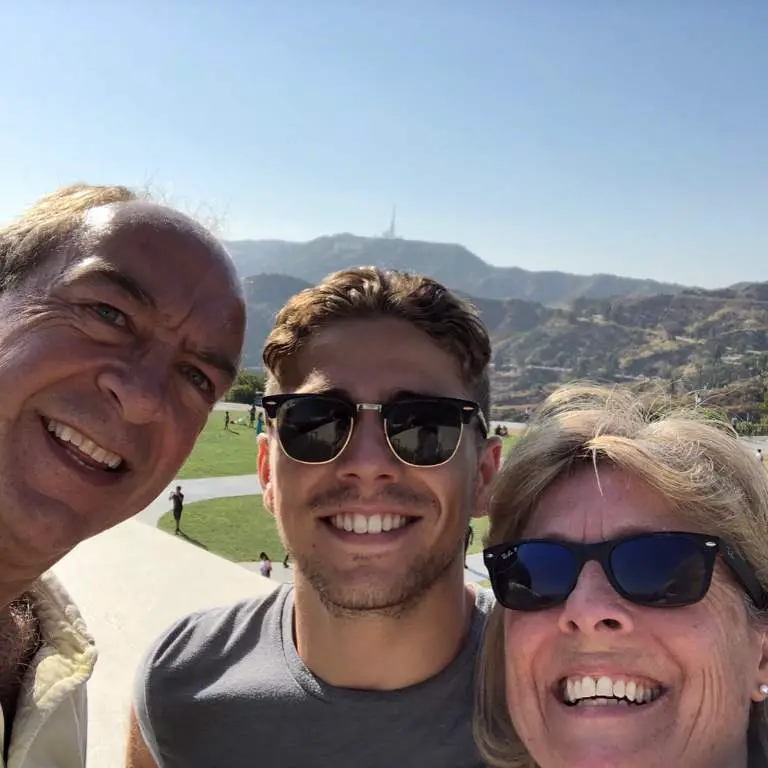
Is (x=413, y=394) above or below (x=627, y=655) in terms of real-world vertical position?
above

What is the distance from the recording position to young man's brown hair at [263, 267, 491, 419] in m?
2.54

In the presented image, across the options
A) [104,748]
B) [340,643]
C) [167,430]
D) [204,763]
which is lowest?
[104,748]

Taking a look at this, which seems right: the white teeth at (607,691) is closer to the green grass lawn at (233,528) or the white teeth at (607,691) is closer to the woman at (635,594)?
the woman at (635,594)

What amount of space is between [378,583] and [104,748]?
2485mm

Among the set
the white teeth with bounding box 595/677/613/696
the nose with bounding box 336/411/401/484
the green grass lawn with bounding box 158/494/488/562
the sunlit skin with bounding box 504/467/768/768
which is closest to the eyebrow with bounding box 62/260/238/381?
the nose with bounding box 336/411/401/484

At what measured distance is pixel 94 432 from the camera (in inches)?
72.4

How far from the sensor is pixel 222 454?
2488cm

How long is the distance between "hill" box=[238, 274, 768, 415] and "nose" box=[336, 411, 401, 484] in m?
112

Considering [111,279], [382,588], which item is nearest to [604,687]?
[382,588]

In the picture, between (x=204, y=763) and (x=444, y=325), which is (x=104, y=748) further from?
(x=444, y=325)

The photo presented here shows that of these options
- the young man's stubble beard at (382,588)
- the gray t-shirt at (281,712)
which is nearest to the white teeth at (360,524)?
the young man's stubble beard at (382,588)

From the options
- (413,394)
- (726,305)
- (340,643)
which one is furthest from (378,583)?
(726,305)

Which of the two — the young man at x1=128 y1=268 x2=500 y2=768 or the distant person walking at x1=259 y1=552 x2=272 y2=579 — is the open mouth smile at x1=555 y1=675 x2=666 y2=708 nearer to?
the young man at x1=128 y1=268 x2=500 y2=768

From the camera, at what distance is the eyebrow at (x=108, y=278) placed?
1.94m
